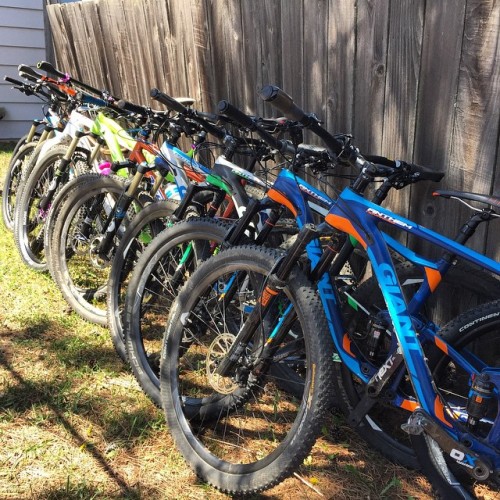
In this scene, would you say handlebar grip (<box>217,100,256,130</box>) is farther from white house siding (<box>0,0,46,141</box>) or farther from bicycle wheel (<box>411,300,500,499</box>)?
white house siding (<box>0,0,46,141</box>)

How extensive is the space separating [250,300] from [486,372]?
1.09 metres

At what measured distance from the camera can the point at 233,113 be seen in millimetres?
2014

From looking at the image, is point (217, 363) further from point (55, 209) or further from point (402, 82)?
point (55, 209)

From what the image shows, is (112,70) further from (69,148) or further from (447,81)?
(447,81)

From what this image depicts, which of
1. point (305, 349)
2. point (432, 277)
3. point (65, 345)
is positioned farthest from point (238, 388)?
point (65, 345)

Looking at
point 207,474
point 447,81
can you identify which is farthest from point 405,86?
point 207,474

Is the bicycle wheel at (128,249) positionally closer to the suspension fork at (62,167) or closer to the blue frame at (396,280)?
the blue frame at (396,280)

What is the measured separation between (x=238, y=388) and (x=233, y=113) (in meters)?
1.20

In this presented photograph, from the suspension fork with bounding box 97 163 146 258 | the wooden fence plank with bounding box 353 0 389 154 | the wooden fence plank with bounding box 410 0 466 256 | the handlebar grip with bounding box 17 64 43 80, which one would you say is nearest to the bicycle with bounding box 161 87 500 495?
the wooden fence plank with bounding box 410 0 466 256

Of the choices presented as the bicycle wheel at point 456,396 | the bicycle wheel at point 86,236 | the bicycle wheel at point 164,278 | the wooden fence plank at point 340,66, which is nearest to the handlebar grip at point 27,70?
the bicycle wheel at point 86,236

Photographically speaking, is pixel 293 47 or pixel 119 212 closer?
pixel 293 47

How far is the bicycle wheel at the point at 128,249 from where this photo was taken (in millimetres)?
2959

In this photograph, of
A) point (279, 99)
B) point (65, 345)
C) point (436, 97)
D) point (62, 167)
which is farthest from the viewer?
point (62, 167)

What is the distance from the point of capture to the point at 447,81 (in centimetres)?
223
